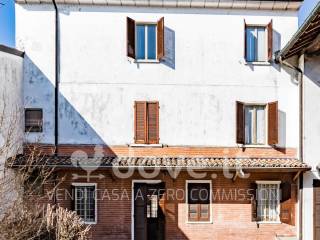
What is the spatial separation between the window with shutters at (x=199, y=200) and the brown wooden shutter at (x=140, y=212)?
1.49m

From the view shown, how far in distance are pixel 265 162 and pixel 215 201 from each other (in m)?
2.11

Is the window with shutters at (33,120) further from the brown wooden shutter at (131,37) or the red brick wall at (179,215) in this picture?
the brown wooden shutter at (131,37)

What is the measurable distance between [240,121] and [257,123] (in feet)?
2.32

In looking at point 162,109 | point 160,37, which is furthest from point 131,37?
point 162,109

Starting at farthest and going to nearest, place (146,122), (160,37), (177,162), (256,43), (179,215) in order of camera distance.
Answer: (256,43) → (146,122) → (179,215) → (160,37) → (177,162)

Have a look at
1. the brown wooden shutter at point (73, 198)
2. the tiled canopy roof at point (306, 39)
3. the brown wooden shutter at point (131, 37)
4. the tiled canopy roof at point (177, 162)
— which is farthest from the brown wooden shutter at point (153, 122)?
the tiled canopy roof at point (306, 39)

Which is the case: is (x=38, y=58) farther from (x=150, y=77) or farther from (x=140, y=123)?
(x=140, y=123)

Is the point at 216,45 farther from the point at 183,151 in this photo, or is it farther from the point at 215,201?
the point at 215,201

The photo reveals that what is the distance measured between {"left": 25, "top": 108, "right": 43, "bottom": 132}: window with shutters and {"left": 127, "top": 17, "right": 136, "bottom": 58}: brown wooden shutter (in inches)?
143

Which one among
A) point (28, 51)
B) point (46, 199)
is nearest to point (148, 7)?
point (28, 51)

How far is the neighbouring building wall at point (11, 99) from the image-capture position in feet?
39.2

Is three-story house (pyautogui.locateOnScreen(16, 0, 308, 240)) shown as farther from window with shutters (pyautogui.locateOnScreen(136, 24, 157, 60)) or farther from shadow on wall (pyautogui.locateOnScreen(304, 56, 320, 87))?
shadow on wall (pyautogui.locateOnScreen(304, 56, 320, 87))

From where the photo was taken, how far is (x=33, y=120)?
13000 mm

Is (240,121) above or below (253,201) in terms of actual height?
above
